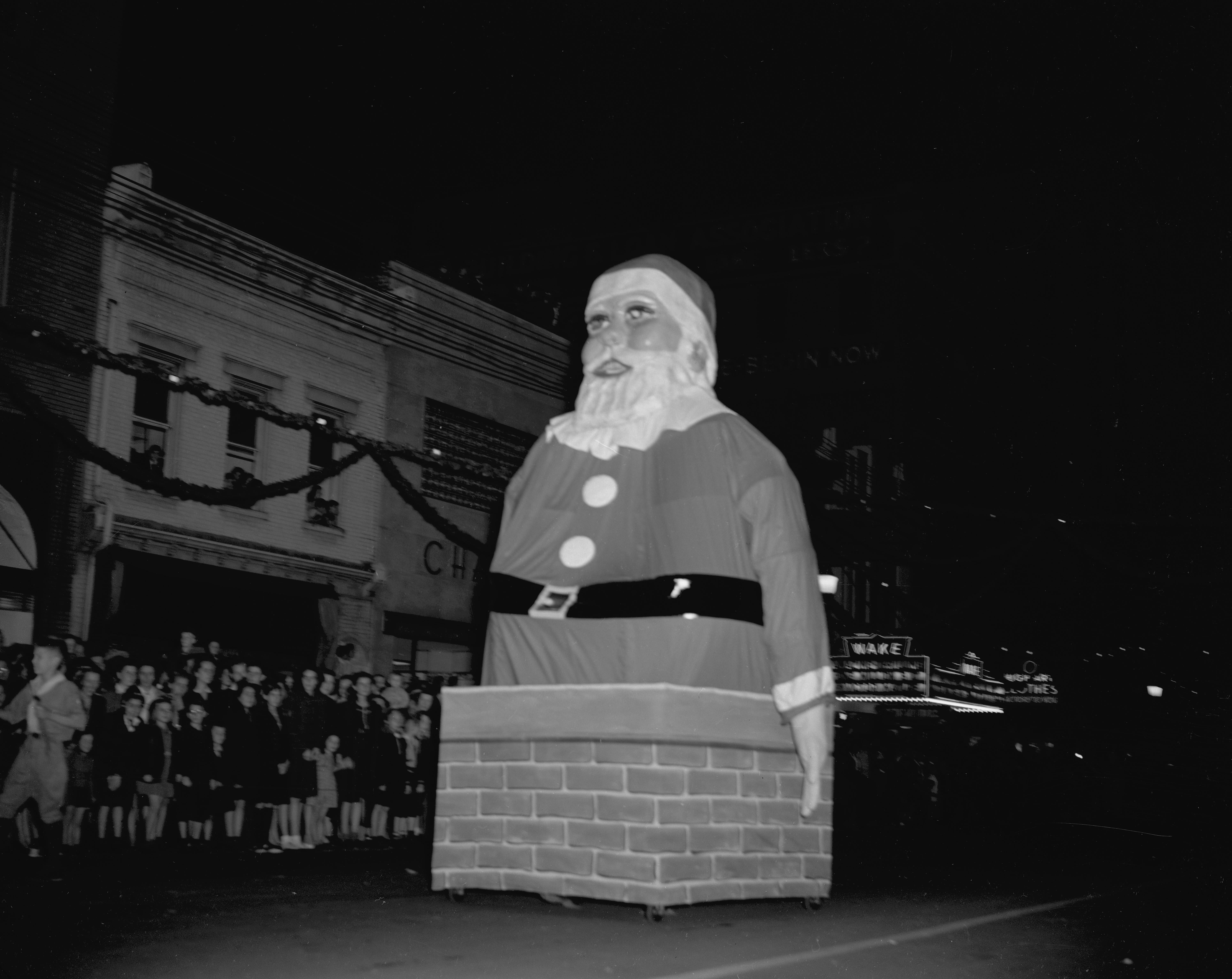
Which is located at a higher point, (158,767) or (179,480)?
(179,480)

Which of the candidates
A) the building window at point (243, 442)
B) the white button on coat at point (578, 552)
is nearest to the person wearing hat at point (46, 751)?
the white button on coat at point (578, 552)

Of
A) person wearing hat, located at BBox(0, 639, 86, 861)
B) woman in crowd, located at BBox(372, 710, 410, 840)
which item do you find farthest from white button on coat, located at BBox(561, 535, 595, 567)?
woman in crowd, located at BBox(372, 710, 410, 840)

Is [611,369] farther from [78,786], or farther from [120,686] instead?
[120,686]

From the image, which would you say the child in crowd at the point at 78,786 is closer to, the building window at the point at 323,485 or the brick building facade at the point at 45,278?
the brick building facade at the point at 45,278

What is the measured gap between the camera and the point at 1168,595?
23.6 metres

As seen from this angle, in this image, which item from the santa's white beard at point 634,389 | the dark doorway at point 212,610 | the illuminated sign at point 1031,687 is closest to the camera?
the santa's white beard at point 634,389

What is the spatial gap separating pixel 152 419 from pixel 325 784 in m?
7.73

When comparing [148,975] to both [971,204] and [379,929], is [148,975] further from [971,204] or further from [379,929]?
[971,204]

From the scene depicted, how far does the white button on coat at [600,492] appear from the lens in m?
5.57

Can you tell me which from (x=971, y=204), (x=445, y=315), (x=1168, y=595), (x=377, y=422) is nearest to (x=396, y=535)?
(x=377, y=422)

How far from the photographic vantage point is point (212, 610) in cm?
1873

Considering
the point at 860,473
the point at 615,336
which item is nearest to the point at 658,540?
the point at 615,336

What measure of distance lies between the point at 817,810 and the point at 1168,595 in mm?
20230

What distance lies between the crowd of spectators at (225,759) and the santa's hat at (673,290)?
627cm
